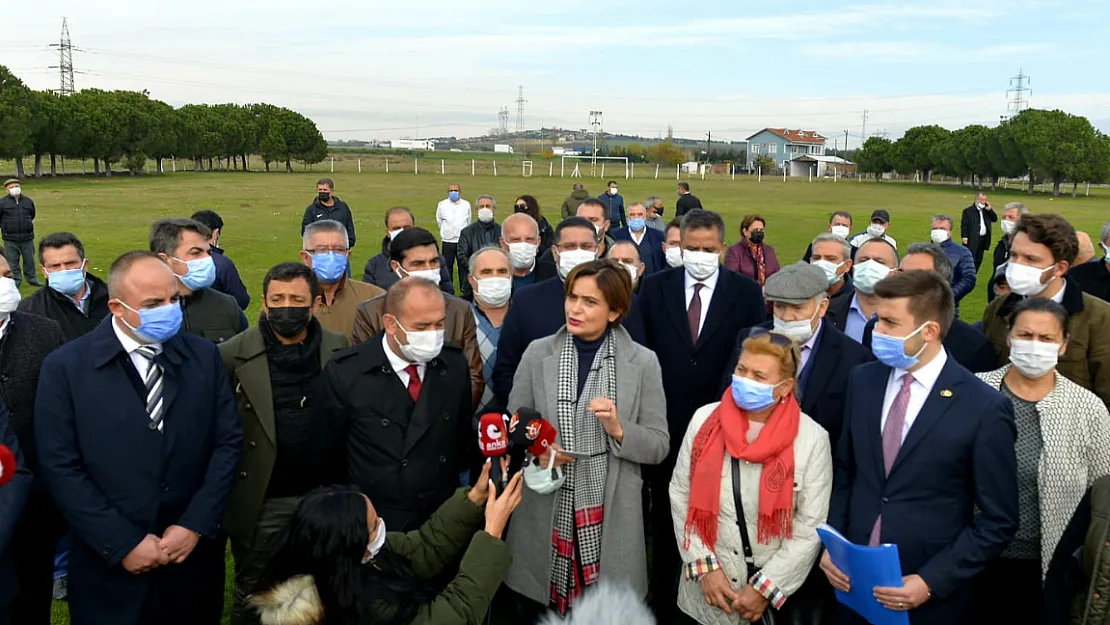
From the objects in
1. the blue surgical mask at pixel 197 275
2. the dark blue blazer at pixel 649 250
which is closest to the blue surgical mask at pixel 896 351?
the blue surgical mask at pixel 197 275

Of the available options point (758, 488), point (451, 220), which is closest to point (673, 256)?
point (758, 488)

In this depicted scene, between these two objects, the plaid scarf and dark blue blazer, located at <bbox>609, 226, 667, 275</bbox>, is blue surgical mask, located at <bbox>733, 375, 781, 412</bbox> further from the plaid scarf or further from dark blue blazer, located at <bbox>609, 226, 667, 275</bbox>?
dark blue blazer, located at <bbox>609, 226, 667, 275</bbox>

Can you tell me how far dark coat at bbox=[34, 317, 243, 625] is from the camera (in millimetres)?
3697

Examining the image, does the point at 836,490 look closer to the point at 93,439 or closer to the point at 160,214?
the point at 93,439

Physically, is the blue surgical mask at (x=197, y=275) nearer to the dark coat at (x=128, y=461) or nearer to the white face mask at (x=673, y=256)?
the dark coat at (x=128, y=461)

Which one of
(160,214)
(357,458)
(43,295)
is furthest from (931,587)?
(160,214)

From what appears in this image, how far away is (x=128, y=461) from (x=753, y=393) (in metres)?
2.97

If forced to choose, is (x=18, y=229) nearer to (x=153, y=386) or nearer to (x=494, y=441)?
(x=153, y=386)

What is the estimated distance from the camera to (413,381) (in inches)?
163

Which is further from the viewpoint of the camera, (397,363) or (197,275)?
(197,275)

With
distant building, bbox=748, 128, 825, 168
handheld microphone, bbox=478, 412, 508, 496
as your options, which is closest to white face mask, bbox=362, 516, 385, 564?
handheld microphone, bbox=478, 412, 508, 496

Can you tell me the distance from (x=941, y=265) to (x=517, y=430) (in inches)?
164

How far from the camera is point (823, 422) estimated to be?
4.31 metres

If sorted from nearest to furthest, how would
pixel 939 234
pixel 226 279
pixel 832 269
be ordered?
1. pixel 832 269
2. pixel 226 279
3. pixel 939 234
